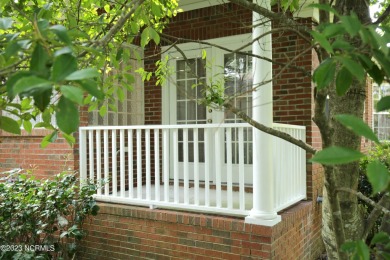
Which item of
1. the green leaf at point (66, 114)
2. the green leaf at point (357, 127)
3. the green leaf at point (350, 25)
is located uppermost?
→ the green leaf at point (350, 25)

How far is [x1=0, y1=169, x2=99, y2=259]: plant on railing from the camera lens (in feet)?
13.0

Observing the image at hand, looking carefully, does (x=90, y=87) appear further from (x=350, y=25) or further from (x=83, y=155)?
(x=83, y=155)

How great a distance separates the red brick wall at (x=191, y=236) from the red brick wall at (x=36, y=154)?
1.21m

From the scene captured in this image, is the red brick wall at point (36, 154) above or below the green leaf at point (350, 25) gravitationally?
below

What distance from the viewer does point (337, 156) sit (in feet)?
2.21

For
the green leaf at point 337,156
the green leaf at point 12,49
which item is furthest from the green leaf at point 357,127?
the green leaf at point 12,49

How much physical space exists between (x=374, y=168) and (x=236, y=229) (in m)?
3.28

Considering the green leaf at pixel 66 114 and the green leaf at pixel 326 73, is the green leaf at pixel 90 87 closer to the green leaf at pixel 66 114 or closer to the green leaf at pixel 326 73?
the green leaf at pixel 66 114

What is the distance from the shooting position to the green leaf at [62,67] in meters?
0.71

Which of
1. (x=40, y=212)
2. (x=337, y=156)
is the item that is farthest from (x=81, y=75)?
(x=40, y=212)

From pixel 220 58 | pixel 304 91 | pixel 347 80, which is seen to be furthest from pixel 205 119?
pixel 347 80

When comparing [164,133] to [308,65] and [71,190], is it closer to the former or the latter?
[71,190]

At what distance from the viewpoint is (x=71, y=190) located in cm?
422

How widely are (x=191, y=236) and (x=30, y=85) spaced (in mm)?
3657
